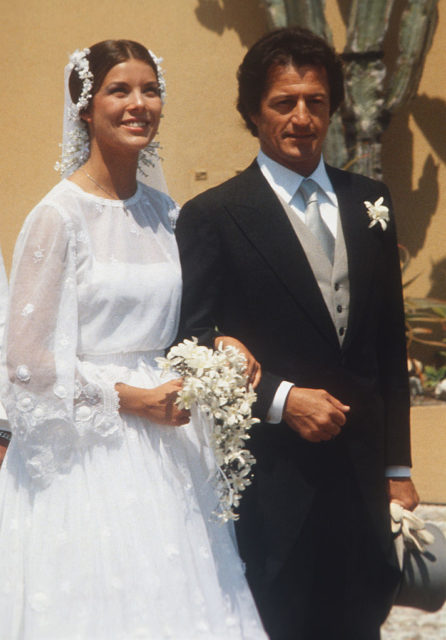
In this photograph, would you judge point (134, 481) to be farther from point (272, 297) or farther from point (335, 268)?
point (335, 268)

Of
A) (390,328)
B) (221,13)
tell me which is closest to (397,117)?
(221,13)

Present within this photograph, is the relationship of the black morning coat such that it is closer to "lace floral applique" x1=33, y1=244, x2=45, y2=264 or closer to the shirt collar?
the shirt collar

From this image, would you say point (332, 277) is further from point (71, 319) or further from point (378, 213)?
point (71, 319)

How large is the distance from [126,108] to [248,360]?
32.7 inches

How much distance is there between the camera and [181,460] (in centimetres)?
307

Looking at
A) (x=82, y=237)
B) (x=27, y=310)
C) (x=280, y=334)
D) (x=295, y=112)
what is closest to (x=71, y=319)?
(x=27, y=310)

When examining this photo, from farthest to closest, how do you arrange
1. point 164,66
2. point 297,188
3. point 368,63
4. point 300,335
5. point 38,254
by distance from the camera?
point 164,66 → point 368,63 → point 297,188 → point 300,335 → point 38,254

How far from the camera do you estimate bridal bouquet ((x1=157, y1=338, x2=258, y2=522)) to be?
2797 mm

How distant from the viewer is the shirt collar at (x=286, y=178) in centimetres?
313

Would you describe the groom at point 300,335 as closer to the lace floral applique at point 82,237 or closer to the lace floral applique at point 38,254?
the lace floral applique at point 82,237

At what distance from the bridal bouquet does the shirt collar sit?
0.55 m

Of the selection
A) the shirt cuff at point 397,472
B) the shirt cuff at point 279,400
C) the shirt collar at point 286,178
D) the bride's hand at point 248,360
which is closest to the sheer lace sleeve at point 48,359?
the bride's hand at point 248,360

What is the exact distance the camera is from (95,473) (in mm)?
2953

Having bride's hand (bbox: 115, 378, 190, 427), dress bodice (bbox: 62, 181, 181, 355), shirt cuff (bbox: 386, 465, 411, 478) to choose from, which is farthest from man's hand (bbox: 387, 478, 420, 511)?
dress bodice (bbox: 62, 181, 181, 355)
